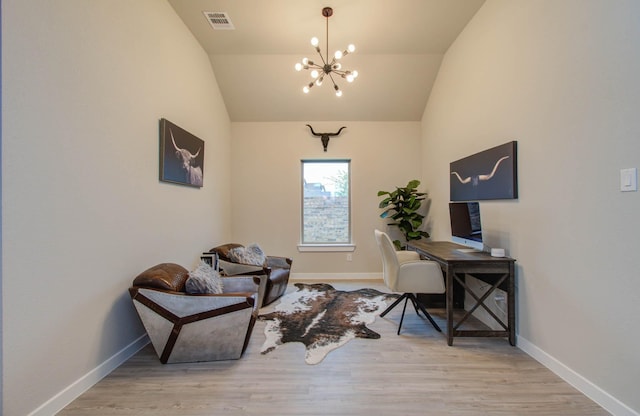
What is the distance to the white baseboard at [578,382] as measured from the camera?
1.58 meters

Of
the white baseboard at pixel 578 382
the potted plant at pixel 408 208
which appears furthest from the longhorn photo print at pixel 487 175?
the white baseboard at pixel 578 382

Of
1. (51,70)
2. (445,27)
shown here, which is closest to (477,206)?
(445,27)

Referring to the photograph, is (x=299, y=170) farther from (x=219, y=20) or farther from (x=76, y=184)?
(x=76, y=184)

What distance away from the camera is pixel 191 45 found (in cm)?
334

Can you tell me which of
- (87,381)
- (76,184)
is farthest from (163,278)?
(76,184)

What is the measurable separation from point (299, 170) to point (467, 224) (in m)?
2.84

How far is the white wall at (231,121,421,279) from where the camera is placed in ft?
15.7

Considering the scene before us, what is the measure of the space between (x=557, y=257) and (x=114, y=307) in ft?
11.1

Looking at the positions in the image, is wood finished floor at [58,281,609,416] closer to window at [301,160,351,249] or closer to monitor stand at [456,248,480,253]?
monitor stand at [456,248,480,253]

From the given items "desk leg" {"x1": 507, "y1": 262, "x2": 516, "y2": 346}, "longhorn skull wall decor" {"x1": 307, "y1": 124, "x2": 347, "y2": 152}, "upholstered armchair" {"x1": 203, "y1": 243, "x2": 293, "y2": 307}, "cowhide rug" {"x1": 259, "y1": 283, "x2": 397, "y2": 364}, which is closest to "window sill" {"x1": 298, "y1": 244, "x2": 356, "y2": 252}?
"cowhide rug" {"x1": 259, "y1": 283, "x2": 397, "y2": 364}

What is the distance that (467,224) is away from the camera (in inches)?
112

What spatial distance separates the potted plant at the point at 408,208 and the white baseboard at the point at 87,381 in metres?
3.51

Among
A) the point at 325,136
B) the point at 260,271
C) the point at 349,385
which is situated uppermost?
the point at 325,136

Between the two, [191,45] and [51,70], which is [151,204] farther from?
[191,45]
